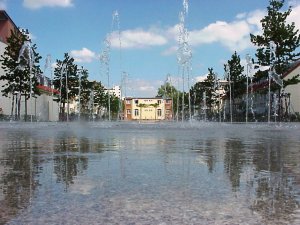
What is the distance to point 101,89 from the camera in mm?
99875

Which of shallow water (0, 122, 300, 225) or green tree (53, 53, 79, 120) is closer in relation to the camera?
shallow water (0, 122, 300, 225)

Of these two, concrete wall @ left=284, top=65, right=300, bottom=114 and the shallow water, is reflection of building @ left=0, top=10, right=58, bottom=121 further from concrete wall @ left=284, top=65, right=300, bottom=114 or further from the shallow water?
the shallow water

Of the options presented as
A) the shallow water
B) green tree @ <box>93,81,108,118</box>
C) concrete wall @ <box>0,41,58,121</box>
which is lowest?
the shallow water

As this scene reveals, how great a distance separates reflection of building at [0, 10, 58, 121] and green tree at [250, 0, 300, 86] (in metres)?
26.2

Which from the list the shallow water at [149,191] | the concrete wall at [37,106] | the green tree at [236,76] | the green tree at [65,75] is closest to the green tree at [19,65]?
the concrete wall at [37,106]

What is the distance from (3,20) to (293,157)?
65583 millimetres

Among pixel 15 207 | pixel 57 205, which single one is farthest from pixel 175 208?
pixel 15 207

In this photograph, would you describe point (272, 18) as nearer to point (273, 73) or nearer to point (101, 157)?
point (273, 73)

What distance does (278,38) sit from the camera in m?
46.0

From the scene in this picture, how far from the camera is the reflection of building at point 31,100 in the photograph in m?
61.0

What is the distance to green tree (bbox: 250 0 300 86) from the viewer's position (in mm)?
45656

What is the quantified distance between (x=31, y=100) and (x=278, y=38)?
135 ft

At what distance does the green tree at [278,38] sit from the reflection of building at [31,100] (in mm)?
26240

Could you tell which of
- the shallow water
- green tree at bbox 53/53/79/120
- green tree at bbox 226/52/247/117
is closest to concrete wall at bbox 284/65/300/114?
green tree at bbox 226/52/247/117
